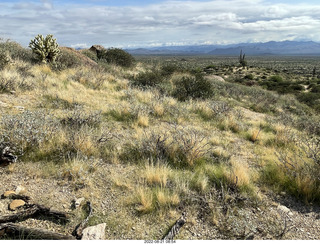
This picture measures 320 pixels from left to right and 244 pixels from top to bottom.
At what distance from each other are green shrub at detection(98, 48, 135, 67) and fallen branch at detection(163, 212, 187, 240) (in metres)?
17.6

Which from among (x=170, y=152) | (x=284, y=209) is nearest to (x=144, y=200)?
(x=170, y=152)

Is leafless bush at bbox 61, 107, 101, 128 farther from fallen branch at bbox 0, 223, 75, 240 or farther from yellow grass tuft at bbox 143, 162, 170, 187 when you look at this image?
fallen branch at bbox 0, 223, 75, 240

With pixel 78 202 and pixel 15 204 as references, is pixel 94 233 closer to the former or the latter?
pixel 78 202

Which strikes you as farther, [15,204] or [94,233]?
[15,204]

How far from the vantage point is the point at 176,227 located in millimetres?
2596

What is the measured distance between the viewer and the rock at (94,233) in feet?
7.86

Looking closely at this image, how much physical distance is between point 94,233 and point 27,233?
72cm

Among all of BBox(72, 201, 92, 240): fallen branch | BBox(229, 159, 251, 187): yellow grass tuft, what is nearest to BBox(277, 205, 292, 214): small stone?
BBox(229, 159, 251, 187): yellow grass tuft

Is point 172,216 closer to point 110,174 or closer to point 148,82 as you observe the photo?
point 110,174

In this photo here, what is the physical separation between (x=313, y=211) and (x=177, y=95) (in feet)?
24.9

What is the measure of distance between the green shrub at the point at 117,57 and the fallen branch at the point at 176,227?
1760 cm

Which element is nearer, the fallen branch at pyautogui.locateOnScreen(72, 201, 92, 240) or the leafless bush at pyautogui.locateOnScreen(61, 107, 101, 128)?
the fallen branch at pyautogui.locateOnScreen(72, 201, 92, 240)

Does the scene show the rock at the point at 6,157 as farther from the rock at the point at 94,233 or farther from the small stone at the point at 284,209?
the small stone at the point at 284,209

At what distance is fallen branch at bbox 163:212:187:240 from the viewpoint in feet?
8.17
